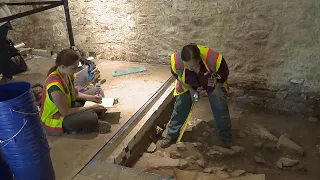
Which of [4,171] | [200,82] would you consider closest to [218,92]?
[200,82]

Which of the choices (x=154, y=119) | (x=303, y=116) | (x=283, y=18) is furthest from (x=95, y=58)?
(x=303, y=116)

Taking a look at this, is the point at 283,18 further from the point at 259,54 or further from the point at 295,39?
the point at 259,54

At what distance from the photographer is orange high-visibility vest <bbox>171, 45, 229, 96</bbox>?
2818 millimetres

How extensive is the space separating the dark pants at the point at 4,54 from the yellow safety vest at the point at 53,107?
1705mm

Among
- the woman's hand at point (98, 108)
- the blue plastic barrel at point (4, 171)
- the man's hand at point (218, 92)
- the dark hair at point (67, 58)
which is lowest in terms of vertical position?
the blue plastic barrel at point (4, 171)

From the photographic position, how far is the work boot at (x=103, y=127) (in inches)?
115

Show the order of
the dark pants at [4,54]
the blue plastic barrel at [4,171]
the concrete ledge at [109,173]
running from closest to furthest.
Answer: the blue plastic barrel at [4,171]
the concrete ledge at [109,173]
the dark pants at [4,54]

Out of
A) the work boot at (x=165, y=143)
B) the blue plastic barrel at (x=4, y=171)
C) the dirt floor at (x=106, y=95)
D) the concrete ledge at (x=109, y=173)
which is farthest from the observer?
the work boot at (x=165, y=143)

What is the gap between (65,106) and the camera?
2689 millimetres

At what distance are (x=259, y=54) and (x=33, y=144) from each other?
2848mm

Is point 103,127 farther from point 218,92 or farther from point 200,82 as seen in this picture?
point 218,92

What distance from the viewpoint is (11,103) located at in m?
1.82

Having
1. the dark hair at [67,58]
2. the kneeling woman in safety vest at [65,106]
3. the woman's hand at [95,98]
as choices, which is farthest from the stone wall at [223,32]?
the dark hair at [67,58]

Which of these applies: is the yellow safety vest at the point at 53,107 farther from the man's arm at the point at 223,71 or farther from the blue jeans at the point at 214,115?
the man's arm at the point at 223,71
